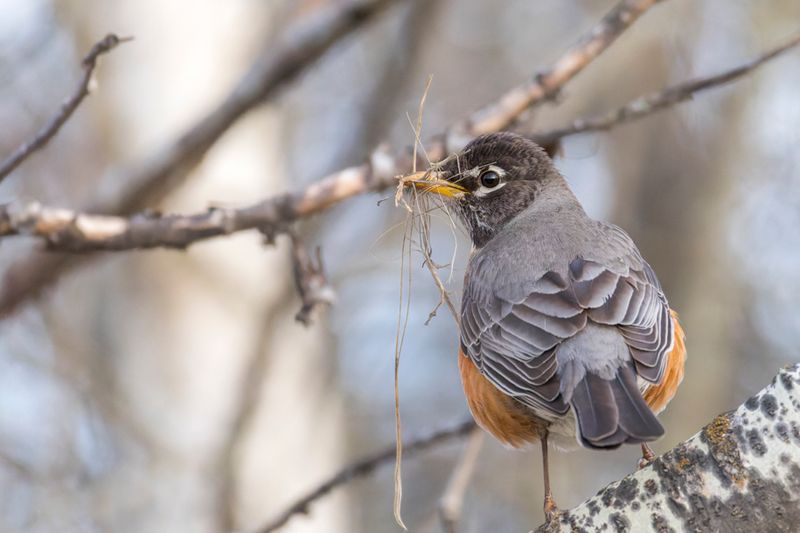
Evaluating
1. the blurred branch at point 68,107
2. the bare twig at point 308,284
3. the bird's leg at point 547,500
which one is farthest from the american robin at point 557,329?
the blurred branch at point 68,107

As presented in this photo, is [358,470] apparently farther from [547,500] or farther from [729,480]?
[729,480]

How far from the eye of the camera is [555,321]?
3098mm

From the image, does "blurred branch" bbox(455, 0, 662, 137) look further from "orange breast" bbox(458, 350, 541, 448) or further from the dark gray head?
"orange breast" bbox(458, 350, 541, 448)

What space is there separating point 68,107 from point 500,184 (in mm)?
1967

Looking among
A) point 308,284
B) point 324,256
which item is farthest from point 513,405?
point 324,256

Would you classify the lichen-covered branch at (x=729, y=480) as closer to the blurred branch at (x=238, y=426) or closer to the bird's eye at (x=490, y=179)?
the bird's eye at (x=490, y=179)

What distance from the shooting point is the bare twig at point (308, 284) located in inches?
133

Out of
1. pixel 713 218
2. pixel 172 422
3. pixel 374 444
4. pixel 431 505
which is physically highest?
pixel 172 422

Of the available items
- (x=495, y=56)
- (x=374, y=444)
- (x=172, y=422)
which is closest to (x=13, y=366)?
(x=172, y=422)

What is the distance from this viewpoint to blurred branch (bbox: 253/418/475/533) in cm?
336

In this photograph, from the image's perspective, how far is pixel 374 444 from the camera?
945cm

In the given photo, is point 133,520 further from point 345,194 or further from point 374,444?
point 374,444

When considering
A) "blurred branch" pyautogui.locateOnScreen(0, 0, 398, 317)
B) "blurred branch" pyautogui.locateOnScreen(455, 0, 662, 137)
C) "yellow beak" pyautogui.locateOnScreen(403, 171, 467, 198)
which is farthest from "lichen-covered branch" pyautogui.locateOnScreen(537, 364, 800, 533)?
"blurred branch" pyautogui.locateOnScreen(0, 0, 398, 317)

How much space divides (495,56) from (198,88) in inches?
213
